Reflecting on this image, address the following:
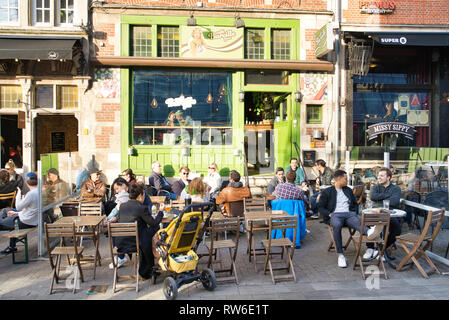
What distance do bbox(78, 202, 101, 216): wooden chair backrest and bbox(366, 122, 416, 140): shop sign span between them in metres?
9.06

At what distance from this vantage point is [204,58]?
38.1 feet

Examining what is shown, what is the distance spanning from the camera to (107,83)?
11.4 m

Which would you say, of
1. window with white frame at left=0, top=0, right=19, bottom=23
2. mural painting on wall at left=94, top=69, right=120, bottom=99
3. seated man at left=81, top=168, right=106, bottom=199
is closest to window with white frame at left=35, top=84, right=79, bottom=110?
mural painting on wall at left=94, top=69, right=120, bottom=99

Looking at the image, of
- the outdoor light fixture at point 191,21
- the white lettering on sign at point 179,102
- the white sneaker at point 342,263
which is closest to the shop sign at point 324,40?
the outdoor light fixture at point 191,21

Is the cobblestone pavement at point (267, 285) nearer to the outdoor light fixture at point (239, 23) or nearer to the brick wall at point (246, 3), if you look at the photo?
the outdoor light fixture at point (239, 23)

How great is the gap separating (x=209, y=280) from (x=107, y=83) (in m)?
8.15

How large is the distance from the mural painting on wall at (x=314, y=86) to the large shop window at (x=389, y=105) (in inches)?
65.2

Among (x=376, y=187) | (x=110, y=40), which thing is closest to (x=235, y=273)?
(x=376, y=187)

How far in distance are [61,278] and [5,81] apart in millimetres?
8032

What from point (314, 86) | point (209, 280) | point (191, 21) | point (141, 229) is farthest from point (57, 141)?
point (209, 280)

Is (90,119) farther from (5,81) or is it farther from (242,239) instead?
(242,239)

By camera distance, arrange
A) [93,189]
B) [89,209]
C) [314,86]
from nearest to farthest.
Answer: [89,209] → [93,189] → [314,86]

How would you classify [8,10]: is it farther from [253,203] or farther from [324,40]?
[253,203]

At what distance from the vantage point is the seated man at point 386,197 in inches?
248
